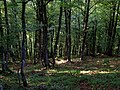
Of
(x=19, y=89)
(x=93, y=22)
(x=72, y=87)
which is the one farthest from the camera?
(x=93, y=22)

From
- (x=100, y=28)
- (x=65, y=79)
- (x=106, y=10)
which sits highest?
(x=106, y=10)

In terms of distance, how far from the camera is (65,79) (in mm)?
16484

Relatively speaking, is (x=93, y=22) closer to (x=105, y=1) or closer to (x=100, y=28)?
(x=100, y=28)

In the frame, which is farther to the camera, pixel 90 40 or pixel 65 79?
pixel 90 40

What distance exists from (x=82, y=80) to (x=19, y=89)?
4606mm

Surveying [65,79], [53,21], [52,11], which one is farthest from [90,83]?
[53,21]

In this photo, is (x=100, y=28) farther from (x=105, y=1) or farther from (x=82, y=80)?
(x=82, y=80)

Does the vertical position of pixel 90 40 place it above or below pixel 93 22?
below

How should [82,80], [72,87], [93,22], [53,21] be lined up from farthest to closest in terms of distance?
[93,22], [53,21], [82,80], [72,87]

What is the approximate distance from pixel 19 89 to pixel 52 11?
22406mm

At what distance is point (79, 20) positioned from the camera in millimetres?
43219

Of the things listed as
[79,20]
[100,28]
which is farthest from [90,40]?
[79,20]

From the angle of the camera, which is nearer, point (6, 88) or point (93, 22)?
point (6, 88)

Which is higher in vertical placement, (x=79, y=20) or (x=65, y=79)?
(x=79, y=20)
